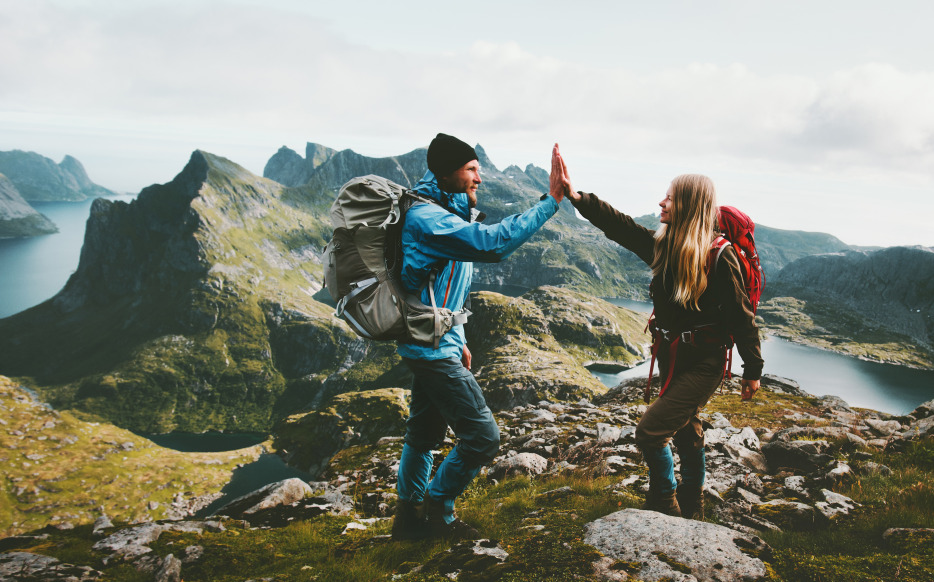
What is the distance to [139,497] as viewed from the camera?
357 feet

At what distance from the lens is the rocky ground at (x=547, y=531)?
5.05 m

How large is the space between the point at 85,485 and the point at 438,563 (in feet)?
480

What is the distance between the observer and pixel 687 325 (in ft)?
19.6

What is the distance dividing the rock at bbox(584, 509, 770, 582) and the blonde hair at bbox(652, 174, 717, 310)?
9.08 feet

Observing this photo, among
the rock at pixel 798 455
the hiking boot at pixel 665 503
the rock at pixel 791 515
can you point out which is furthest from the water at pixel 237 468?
the rock at pixel 791 515

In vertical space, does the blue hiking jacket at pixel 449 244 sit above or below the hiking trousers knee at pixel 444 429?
above

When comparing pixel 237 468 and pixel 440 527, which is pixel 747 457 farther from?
pixel 237 468

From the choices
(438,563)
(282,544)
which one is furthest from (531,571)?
(282,544)

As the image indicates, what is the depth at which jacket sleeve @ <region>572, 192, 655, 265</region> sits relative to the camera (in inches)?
254

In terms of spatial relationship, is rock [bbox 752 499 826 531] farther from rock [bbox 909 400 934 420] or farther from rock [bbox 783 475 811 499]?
rock [bbox 909 400 934 420]

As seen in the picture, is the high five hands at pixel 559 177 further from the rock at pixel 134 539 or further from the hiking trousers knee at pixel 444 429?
the rock at pixel 134 539

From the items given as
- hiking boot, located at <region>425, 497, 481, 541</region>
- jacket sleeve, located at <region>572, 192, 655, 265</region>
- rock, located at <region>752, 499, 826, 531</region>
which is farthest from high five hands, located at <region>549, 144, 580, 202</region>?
rock, located at <region>752, 499, 826, 531</region>

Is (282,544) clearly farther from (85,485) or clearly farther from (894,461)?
(85,485)

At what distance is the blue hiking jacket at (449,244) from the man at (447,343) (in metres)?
0.01
